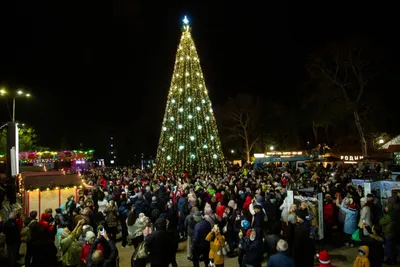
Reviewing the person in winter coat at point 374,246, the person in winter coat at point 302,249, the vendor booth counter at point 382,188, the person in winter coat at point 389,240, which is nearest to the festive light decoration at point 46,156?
the vendor booth counter at point 382,188

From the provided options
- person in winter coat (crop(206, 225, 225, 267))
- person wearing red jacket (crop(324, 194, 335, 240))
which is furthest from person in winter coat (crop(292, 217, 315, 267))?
person wearing red jacket (crop(324, 194, 335, 240))

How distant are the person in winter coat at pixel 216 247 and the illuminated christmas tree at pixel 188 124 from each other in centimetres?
1804

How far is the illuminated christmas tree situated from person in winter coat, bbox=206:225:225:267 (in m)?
18.0

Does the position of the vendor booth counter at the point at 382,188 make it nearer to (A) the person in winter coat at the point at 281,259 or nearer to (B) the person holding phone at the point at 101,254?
(A) the person in winter coat at the point at 281,259

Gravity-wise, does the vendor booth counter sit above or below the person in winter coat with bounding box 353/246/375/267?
→ above

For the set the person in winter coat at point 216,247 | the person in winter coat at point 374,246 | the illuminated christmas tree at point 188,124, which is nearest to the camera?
the person in winter coat at point 374,246

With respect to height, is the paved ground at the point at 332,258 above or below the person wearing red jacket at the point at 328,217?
below

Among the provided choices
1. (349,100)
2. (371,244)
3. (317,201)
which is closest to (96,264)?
(371,244)

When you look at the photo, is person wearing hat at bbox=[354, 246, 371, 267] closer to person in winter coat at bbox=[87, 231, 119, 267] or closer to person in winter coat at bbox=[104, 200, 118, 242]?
person in winter coat at bbox=[87, 231, 119, 267]

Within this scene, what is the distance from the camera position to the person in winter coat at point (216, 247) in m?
6.35

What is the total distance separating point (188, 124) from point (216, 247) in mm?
18660

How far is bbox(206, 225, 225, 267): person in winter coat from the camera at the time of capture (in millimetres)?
6348

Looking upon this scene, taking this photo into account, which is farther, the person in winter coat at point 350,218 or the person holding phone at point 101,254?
the person in winter coat at point 350,218

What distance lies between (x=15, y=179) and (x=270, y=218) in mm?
11631
